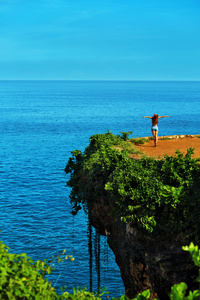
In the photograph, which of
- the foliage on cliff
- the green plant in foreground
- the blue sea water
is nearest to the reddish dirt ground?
Answer: the foliage on cliff

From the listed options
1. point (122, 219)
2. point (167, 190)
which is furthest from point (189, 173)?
point (122, 219)

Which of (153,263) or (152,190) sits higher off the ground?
(152,190)

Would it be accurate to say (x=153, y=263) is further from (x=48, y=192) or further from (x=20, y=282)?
(x=48, y=192)

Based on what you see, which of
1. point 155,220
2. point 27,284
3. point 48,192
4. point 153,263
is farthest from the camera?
point 48,192

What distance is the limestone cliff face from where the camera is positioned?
16438mm

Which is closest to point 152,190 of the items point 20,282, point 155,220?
point 155,220

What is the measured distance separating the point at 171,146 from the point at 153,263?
14.1 metres

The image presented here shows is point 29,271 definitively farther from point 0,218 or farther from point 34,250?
point 0,218

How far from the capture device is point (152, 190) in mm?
17828

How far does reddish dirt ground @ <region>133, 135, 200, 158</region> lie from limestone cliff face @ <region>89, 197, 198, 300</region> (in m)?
8.98

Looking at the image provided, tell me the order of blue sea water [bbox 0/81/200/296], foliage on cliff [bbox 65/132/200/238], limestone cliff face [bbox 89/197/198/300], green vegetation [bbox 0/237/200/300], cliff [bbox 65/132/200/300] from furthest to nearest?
blue sea water [bbox 0/81/200/296] < foliage on cliff [bbox 65/132/200/238] < cliff [bbox 65/132/200/300] < limestone cliff face [bbox 89/197/198/300] < green vegetation [bbox 0/237/200/300]

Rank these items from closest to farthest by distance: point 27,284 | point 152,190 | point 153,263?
point 27,284 → point 153,263 → point 152,190

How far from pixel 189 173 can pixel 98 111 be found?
461ft

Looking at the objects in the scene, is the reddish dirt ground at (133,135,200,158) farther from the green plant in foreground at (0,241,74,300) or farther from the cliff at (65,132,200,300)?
the green plant in foreground at (0,241,74,300)
